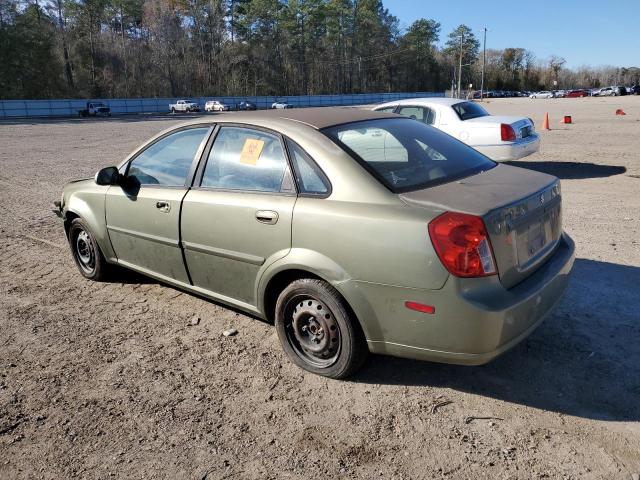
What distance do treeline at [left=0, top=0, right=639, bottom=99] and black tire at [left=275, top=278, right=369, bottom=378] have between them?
235 feet

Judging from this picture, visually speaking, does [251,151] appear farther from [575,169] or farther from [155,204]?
[575,169]

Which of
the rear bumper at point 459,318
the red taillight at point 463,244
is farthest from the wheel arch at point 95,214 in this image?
the red taillight at point 463,244

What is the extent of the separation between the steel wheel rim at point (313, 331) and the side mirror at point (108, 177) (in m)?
2.08

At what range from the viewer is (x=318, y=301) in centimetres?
311

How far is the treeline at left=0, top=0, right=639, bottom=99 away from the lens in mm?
66312

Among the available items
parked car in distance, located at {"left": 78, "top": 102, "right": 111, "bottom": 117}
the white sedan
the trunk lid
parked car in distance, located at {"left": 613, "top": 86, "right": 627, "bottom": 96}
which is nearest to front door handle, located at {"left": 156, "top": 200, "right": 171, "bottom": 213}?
the trunk lid

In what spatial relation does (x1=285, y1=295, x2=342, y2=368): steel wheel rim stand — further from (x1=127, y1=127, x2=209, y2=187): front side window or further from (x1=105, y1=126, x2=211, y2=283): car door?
(x1=127, y1=127, x2=209, y2=187): front side window

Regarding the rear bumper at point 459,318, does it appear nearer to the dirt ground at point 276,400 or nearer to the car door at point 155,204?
Answer: the dirt ground at point 276,400

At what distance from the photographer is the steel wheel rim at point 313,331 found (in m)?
3.10

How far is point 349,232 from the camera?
2.83 metres

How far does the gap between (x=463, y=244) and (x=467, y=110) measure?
27.4 feet

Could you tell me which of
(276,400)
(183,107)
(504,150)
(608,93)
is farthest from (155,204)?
(608,93)

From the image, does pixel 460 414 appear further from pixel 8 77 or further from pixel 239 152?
pixel 8 77

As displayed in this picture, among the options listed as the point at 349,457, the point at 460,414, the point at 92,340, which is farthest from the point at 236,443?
the point at 92,340
